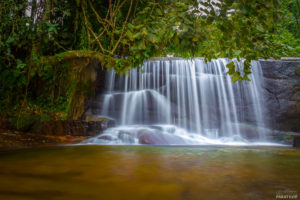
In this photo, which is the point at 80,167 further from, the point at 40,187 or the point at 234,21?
the point at 234,21

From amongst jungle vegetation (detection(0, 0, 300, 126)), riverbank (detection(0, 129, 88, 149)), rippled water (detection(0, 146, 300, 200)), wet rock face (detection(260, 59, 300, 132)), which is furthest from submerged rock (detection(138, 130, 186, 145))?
wet rock face (detection(260, 59, 300, 132))

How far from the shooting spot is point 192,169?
209 centimetres

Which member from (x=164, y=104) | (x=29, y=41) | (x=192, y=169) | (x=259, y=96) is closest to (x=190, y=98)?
(x=164, y=104)

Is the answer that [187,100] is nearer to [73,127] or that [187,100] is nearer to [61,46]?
[73,127]

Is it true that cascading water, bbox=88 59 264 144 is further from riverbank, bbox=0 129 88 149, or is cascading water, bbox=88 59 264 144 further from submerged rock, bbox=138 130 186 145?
riverbank, bbox=0 129 88 149

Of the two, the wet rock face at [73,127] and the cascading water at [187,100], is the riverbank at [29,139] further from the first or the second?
the cascading water at [187,100]

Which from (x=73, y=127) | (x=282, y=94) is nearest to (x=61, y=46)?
(x=73, y=127)

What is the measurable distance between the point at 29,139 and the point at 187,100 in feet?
17.3

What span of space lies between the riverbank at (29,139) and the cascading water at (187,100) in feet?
7.09

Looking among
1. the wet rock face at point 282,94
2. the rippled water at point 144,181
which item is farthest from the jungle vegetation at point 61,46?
the wet rock face at point 282,94

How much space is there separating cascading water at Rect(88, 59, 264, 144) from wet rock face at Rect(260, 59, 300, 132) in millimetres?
329

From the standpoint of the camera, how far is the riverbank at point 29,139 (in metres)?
4.18

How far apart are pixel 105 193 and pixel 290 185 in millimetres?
1301

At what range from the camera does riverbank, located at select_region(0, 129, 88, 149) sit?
4176mm
